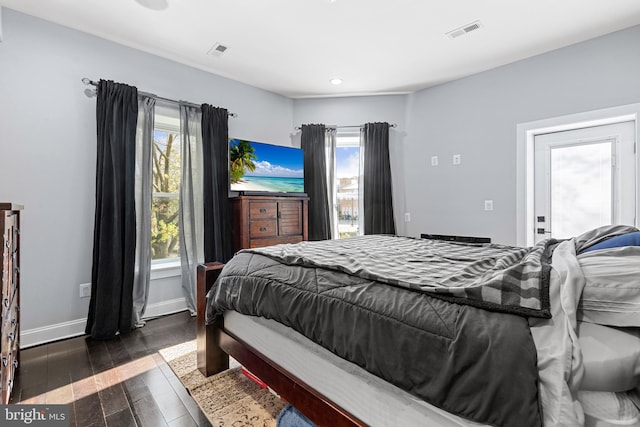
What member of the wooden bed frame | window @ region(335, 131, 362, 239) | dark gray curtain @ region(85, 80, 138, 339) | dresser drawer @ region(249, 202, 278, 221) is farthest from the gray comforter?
window @ region(335, 131, 362, 239)

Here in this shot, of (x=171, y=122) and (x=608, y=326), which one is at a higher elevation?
(x=171, y=122)

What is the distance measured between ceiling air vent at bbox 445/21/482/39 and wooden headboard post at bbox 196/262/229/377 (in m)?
2.90

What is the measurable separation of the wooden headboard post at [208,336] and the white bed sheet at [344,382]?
0.47 meters

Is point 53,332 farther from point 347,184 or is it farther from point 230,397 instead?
point 347,184

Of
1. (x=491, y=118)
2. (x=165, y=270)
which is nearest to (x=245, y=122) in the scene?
(x=165, y=270)

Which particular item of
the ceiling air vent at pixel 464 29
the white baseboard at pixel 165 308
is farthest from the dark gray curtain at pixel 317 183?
the ceiling air vent at pixel 464 29

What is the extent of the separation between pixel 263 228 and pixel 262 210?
8.3 inches

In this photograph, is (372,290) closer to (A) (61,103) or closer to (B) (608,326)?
(B) (608,326)

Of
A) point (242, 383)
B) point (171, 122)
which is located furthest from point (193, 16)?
point (242, 383)

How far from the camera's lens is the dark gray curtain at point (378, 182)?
14.0 feet

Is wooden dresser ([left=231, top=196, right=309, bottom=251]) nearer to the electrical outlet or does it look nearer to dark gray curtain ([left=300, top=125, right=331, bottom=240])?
dark gray curtain ([left=300, top=125, right=331, bottom=240])

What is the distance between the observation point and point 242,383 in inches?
75.3

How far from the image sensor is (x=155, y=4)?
241 centimetres

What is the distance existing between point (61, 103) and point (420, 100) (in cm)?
399
